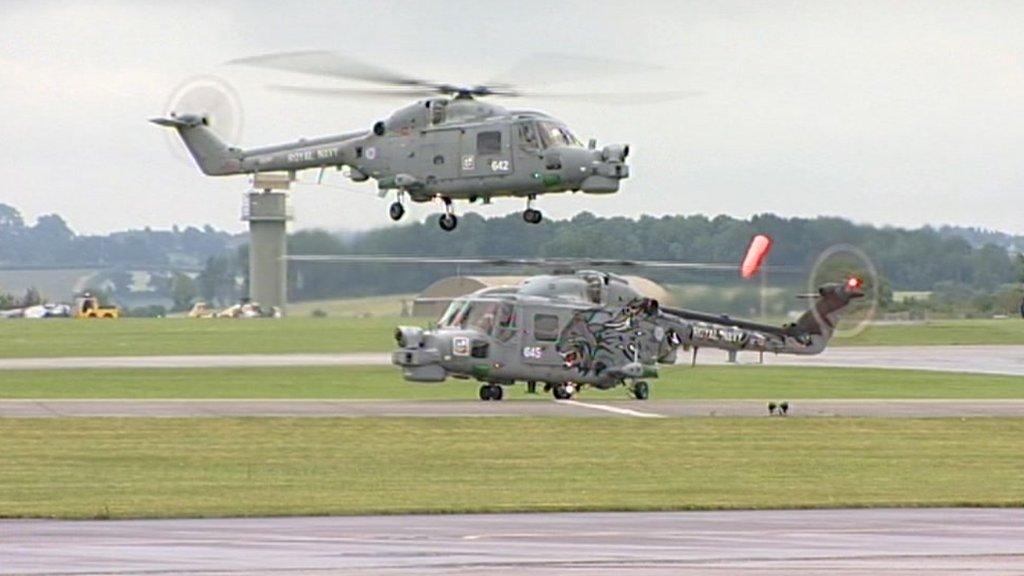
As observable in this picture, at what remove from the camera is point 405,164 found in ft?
198

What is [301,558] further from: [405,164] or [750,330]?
[750,330]

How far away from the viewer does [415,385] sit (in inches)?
2889

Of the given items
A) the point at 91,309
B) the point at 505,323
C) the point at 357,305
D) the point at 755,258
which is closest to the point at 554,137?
the point at 505,323

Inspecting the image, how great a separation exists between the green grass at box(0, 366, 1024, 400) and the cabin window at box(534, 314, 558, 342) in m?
2.56

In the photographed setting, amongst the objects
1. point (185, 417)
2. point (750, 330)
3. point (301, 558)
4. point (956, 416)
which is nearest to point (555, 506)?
point (301, 558)

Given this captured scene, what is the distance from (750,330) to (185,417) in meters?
23.2

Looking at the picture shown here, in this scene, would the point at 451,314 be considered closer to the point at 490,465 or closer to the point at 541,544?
the point at 490,465

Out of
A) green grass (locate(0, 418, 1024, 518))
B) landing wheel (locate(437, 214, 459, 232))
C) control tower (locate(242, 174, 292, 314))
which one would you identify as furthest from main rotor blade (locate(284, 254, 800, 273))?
control tower (locate(242, 174, 292, 314))

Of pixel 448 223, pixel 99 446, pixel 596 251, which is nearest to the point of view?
pixel 99 446

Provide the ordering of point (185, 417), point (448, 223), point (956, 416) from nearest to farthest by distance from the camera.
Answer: point (185, 417), point (956, 416), point (448, 223)

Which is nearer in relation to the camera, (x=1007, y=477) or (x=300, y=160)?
(x=1007, y=477)

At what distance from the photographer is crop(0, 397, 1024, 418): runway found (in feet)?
175

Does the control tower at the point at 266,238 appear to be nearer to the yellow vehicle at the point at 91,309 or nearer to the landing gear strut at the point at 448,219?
the yellow vehicle at the point at 91,309

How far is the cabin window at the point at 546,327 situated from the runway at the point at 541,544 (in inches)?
1222
